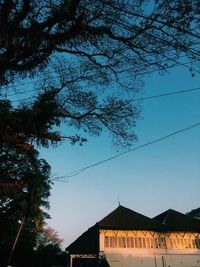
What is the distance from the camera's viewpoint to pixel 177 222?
1529 inches

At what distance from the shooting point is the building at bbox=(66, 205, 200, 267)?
33.7 m

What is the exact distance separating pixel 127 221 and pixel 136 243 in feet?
9.07

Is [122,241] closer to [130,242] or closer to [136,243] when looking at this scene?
[130,242]

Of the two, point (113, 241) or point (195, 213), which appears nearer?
point (113, 241)

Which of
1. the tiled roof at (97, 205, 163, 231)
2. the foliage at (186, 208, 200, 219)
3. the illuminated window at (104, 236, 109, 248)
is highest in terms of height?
the foliage at (186, 208, 200, 219)

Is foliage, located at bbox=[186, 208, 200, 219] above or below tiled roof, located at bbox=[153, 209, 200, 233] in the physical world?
above

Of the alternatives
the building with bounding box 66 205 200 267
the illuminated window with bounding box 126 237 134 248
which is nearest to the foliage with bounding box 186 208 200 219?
the building with bounding box 66 205 200 267

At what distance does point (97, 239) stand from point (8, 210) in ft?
34.2

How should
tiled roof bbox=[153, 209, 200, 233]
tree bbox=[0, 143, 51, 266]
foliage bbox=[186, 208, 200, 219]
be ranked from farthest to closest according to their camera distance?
1. foliage bbox=[186, 208, 200, 219]
2. tiled roof bbox=[153, 209, 200, 233]
3. tree bbox=[0, 143, 51, 266]

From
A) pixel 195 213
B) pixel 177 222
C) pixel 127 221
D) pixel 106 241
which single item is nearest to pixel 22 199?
pixel 106 241

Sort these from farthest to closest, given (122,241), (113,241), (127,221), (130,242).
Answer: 1. (127,221)
2. (130,242)
3. (122,241)
4. (113,241)

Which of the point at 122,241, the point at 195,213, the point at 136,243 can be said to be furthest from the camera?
the point at 195,213

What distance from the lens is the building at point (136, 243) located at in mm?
33719

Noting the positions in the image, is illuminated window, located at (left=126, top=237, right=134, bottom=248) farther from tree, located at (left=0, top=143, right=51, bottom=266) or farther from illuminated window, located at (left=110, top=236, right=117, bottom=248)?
tree, located at (left=0, top=143, right=51, bottom=266)
